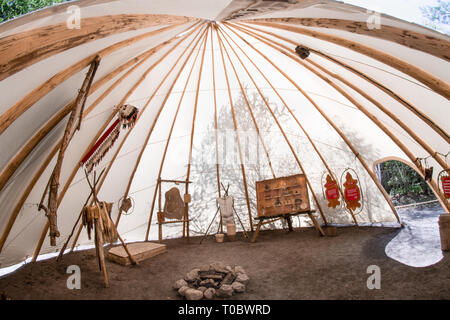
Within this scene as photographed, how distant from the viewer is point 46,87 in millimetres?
2709

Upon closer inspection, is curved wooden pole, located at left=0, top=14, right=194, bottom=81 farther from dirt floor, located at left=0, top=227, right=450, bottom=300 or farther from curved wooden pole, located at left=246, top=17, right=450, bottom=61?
dirt floor, located at left=0, top=227, right=450, bottom=300

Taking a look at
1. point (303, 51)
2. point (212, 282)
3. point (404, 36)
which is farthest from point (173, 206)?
point (404, 36)

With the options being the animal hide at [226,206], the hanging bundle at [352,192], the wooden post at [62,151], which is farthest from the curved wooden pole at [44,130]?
the hanging bundle at [352,192]

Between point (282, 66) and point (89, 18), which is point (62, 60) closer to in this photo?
point (89, 18)

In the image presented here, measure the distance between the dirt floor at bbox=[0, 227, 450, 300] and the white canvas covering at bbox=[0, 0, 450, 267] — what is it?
1137 mm

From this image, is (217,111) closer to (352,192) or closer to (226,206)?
(226,206)

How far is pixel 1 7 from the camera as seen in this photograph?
29.5ft

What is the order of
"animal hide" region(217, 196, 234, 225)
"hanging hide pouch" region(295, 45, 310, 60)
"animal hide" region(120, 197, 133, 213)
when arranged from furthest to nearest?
"animal hide" region(217, 196, 234, 225), "animal hide" region(120, 197, 133, 213), "hanging hide pouch" region(295, 45, 310, 60)

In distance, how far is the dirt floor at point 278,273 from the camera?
2883 mm

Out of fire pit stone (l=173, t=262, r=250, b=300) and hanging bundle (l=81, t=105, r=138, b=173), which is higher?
hanging bundle (l=81, t=105, r=138, b=173)

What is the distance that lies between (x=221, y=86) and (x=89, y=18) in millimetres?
3263

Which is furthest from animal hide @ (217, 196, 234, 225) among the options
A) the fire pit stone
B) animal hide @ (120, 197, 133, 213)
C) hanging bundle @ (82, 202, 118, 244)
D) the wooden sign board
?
hanging bundle @ (82, 202, 118, 244)

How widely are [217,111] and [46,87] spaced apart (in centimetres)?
362

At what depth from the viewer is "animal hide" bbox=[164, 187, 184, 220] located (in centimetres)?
609
